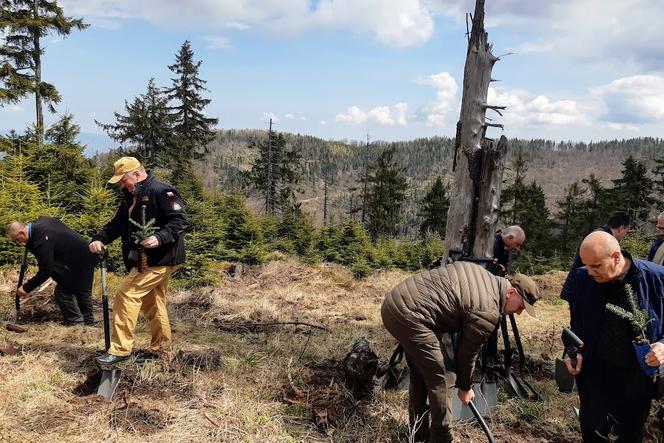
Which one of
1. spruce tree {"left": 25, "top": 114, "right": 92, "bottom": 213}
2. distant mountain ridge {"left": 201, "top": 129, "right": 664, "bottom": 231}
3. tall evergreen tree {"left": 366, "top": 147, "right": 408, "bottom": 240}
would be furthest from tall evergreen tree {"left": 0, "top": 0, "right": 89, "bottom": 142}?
distant mountain ridge {"left": 201, "top": 129, "right": 664, "bottom": 231}

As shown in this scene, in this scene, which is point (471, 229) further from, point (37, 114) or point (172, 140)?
point (172, 140)

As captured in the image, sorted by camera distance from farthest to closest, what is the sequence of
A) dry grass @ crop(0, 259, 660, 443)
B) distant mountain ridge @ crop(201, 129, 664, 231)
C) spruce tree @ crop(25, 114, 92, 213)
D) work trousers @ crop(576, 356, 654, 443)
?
distant mountain ridge @ crop(201, 129, 664, 231), spruce tree @ crop(25, 114, 92, 213), dry grass @ crop(0, 259, 660, 443), work trousers @ crop(576, 356, 654, 443)

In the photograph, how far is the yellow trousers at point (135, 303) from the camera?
4145 millimetres

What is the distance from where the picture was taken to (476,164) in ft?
16.6

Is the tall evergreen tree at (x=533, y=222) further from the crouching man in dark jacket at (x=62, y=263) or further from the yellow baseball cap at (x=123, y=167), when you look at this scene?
the yellow baseball cap at (x=123, y=167)

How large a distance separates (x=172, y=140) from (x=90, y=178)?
8560 mm

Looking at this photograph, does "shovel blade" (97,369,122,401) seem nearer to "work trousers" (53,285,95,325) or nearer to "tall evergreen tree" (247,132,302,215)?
"work trousers" (53,285,95,325)

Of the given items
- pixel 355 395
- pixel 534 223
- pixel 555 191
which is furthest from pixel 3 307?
pixel 555 191

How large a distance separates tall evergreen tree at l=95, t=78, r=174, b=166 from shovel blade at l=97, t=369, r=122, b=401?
18.7 m

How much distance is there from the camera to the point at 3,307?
6.68 m

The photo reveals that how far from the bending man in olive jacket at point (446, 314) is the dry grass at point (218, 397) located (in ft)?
2.89

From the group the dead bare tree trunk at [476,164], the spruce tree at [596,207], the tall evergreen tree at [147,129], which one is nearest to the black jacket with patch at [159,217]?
the dead bare tree trunk at [476,164]

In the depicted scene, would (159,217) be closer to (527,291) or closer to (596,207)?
(527,291)

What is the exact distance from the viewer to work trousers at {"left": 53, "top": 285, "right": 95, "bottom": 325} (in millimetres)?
5910
